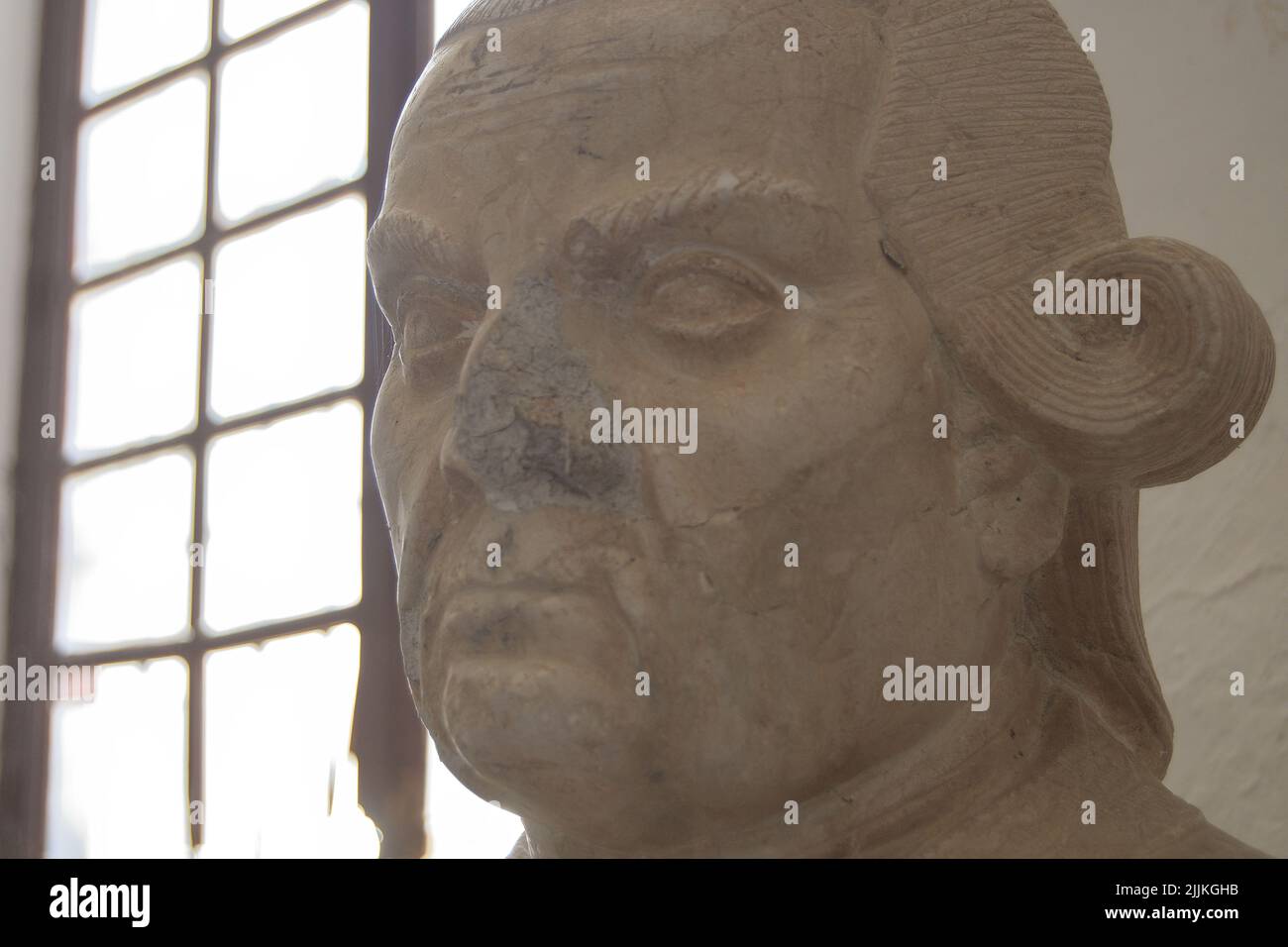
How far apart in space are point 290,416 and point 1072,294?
2.74m

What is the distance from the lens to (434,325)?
2.39 meters

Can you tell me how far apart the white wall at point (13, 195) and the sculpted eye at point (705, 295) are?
348 cm

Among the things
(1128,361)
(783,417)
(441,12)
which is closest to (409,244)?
(783,417)

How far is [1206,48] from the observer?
3662 mm

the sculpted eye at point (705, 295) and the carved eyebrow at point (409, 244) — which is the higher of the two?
the carved eyebrow at point (409, 244)

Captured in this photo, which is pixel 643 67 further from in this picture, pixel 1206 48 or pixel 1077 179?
pixel 1206 48

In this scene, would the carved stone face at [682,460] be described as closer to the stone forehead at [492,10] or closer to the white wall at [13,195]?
the stone forehead at [492,10]

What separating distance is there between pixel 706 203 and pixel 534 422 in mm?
370

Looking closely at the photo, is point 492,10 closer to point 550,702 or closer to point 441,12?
point 550,702

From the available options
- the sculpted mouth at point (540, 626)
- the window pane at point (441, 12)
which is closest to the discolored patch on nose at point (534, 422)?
the sculpted mouth at point (540, 626)

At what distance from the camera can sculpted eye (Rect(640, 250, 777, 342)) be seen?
2.14 metres

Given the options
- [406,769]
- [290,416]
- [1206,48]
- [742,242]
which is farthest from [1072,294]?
[290,416]

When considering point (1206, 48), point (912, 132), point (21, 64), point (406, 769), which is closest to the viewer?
point (912, 132)

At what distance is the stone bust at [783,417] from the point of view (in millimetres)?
2078
